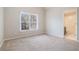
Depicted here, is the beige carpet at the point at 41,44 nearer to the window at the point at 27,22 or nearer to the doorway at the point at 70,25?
the doorway at the point at 70,25

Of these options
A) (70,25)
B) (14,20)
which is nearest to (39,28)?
(14,20)

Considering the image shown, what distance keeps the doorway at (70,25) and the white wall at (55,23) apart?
0.29ft

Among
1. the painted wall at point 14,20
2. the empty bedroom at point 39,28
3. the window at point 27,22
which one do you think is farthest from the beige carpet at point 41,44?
the window at point 27,22

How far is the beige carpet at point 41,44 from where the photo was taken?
82.8 inches

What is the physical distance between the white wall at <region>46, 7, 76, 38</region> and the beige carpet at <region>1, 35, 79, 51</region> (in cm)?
14

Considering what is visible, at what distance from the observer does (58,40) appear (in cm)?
226

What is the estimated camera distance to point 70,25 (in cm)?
223

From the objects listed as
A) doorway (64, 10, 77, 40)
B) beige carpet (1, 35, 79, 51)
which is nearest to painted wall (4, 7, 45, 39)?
beige carpet (1, 35, 79, 51)

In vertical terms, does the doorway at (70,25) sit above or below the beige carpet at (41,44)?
above

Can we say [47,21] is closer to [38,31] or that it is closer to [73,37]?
[38,31]

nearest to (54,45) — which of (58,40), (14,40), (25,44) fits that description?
(58,40)

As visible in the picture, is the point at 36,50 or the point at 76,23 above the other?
the point at 76,23
